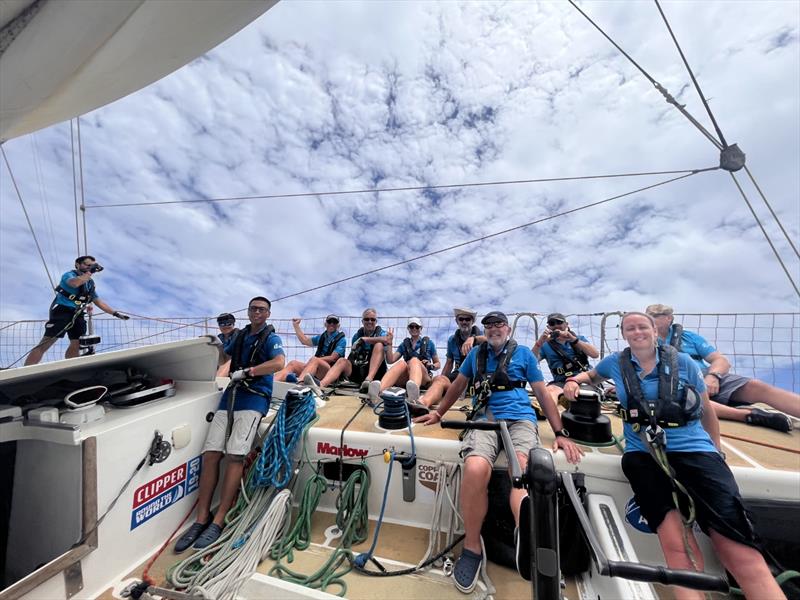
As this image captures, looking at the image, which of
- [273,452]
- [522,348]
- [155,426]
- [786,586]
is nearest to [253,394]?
[273,452]

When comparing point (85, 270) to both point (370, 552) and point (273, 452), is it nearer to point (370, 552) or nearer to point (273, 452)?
point (273, 452)

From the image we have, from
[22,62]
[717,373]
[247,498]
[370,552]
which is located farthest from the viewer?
[717,373]

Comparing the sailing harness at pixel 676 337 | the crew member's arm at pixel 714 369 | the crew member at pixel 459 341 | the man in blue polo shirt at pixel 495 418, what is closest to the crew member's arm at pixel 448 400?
the man in blue polo shirt at pixel 495 418

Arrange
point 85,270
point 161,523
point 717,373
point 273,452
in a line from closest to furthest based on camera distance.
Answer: point 161,523, point 273,452, point 717,373, point 85,270

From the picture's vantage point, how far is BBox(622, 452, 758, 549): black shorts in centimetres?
153

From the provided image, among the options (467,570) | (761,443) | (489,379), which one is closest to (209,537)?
(467,570)

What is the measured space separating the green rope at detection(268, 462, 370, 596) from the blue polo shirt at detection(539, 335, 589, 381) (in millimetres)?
2310

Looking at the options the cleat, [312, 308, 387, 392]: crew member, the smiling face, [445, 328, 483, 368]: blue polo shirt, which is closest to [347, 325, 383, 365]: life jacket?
[312, 308, 387, 392]: crew member

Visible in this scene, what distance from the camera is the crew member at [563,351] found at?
366cm

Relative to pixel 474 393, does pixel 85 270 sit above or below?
above

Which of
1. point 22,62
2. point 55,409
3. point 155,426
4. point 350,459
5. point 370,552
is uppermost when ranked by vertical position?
point 22,62

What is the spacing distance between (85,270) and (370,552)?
4.60 m

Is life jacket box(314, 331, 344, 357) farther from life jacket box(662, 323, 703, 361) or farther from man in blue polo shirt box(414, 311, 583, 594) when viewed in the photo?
life jacket box(662, 323, 703, 361)

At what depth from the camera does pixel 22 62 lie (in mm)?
1494
